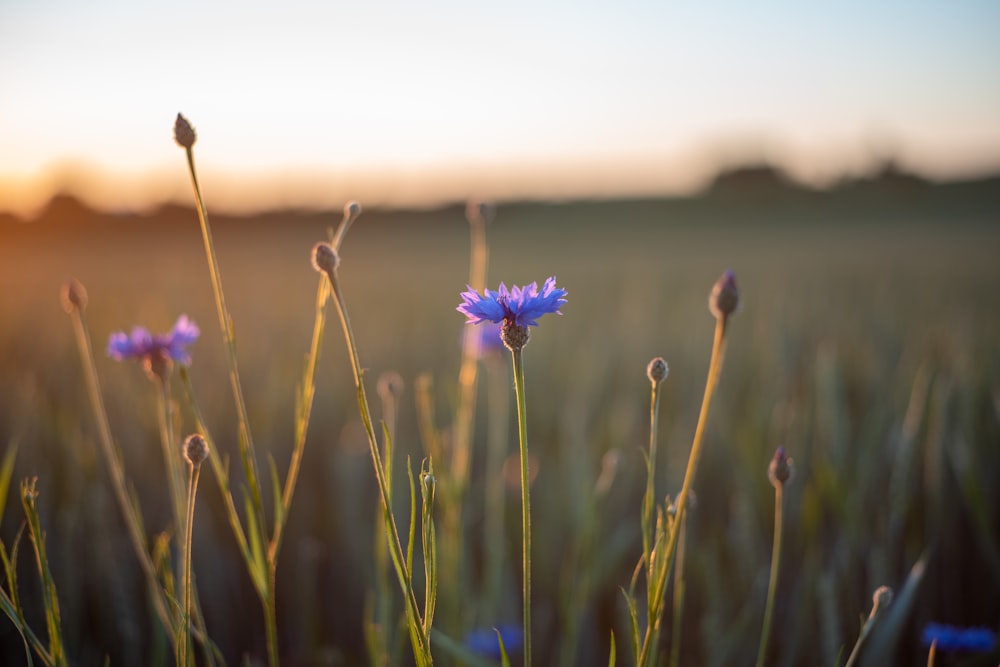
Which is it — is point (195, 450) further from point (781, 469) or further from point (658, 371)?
point (781, 469)

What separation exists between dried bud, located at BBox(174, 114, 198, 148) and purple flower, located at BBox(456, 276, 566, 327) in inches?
10.0

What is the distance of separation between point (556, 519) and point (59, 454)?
0.94 meters

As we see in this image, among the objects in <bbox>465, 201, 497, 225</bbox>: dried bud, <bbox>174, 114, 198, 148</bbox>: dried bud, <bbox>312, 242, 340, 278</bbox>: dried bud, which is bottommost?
<bbox>312, 242, 340, 278</bbox>: dried bud

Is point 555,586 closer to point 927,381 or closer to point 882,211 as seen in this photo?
point 927,381

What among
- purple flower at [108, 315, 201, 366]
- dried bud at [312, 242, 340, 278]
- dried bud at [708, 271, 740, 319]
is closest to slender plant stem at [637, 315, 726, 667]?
dried bud at [708, 271, 740, 319]

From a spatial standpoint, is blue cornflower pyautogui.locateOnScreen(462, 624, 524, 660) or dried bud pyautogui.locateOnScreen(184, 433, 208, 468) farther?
blue cornflower pyautogui.locateOnScreen(462, 624, 524, 660)

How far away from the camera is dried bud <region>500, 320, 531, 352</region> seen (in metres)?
0.54

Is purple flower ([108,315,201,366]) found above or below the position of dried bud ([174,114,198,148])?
below

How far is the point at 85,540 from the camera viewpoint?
1.24 meters

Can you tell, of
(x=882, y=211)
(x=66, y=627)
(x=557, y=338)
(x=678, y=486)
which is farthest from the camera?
(x=882, y=211)

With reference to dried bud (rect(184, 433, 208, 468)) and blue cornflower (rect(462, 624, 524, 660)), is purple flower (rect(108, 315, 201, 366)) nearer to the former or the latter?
dried bud (rect(184, 433, 208, 468))

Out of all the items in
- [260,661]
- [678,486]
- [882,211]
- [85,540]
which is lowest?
[260,661]

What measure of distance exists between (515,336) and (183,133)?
0.31 metres

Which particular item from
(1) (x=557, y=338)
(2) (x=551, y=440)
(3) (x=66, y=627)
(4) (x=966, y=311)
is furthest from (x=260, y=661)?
(4) (x=966, y=311)
